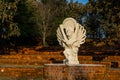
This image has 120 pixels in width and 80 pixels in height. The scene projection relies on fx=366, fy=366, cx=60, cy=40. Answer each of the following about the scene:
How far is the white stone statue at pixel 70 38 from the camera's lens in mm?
16672

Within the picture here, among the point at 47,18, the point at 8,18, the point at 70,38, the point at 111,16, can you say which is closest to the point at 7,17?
the point at 8,18

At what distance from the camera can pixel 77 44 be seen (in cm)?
1688

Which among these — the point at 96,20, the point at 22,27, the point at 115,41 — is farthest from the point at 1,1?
the point at 96,20

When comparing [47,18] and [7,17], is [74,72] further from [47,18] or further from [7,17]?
[47,18]

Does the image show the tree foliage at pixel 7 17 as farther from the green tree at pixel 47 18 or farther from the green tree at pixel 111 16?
the green tree at pixel 47 18

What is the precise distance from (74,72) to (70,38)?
7.21 ft

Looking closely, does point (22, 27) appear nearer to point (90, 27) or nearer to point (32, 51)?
point (32, 51)

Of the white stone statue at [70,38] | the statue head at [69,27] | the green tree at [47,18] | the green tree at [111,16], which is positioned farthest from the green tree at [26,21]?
the white stone statue at [70,38]

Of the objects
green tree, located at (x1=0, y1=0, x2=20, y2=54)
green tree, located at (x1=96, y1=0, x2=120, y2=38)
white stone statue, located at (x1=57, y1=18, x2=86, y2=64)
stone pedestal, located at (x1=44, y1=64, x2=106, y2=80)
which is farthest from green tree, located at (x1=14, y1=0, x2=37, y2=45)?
stone pedestal, located at (x1=44, y1=64, x2=106, y2=80)

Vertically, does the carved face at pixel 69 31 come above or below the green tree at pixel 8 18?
below

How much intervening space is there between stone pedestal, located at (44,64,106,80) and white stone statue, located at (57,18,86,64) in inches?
57.0

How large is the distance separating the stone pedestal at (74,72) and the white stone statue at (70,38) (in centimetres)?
145

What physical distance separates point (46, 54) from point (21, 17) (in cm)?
550

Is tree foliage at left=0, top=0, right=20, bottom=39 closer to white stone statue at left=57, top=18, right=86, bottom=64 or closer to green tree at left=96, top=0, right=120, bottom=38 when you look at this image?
green tree at left=96, top=0, right=120, bottom=38
